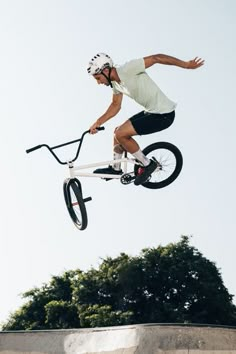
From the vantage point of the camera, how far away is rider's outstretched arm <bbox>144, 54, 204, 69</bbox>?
11195 mm

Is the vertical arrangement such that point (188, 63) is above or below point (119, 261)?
below

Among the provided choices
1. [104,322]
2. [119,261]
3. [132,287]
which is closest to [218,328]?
[104,322]

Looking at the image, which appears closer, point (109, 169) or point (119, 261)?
point (109, 169)

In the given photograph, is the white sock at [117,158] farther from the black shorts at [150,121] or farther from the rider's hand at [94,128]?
the rider's hand at [94,128]

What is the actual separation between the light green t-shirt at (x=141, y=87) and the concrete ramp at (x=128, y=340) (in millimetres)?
6075

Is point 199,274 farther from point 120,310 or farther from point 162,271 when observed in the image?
point 120,310

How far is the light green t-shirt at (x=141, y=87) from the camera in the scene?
1141 cm

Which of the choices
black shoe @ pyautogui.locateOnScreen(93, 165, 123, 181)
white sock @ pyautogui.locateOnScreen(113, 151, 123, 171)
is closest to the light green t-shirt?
white sock @ pyautogui.locateOnScreen(113, 151, 123, 171)

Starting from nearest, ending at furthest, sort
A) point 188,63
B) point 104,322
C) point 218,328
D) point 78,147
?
1. point 188,63
2. point 78,147
3. point 218,328
4. point 104,322

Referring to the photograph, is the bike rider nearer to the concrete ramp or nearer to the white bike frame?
the white bike frame

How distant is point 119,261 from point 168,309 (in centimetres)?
923

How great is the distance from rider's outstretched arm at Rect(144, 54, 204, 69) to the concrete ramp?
22.4ft

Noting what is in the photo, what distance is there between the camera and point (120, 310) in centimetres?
5594

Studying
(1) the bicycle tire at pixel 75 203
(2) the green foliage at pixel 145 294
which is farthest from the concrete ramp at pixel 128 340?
(2) the green foliage at pixel 145 294
